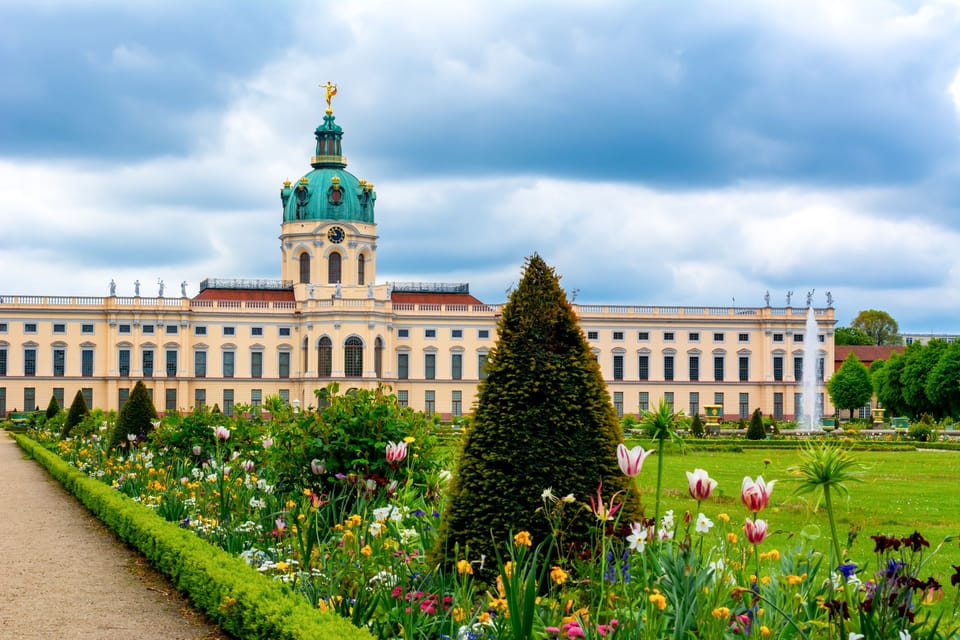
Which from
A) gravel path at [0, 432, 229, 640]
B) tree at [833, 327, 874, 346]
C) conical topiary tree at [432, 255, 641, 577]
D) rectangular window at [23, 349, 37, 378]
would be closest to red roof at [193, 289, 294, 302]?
rectangular window at [23, 349, 37, 378]

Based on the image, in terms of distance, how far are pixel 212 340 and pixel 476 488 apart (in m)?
55.1

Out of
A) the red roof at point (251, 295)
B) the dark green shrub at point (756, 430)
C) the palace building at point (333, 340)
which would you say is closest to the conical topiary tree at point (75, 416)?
the dark green shrub at point (756, 430)

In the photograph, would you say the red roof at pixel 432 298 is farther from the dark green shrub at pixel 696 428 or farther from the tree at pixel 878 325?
the tree at pixel 878 325

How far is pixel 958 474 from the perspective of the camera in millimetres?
21766

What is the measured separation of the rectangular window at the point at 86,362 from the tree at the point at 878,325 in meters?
55.1

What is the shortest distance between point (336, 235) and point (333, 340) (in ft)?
24.1

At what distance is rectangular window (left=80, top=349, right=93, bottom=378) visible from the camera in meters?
59.0

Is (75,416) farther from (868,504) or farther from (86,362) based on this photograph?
(86,362)

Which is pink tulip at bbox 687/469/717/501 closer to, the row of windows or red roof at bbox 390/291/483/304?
the row of windows

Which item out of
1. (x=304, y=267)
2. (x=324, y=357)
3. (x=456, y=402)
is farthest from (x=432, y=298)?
(x=324, y=357)

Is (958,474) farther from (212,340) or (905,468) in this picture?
(212,340)

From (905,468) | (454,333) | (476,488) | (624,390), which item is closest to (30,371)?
(454,333)

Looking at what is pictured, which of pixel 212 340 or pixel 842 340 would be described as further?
pixel 842 340

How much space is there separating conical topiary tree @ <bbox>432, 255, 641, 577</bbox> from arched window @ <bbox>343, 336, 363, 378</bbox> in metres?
50.8
